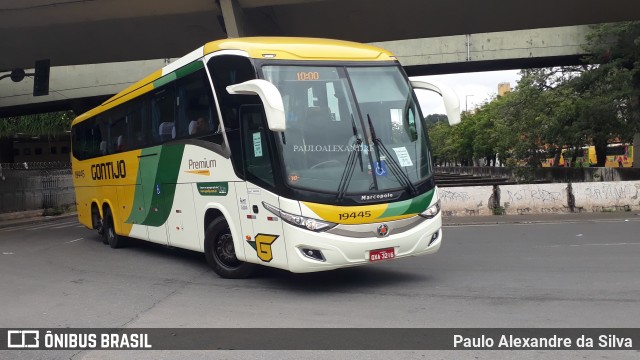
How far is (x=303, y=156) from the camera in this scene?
751cm

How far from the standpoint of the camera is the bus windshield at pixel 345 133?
24.6ft

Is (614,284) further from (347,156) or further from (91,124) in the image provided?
(91,124)

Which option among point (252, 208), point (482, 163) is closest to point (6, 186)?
point (252, 208)

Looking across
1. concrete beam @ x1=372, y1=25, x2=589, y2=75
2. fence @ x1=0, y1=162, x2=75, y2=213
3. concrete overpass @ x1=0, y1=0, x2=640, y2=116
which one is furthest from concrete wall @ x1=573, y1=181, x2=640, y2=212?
fence @ x1=0, y1=162, x2=75, y2=213

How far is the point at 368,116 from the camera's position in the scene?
308 inches

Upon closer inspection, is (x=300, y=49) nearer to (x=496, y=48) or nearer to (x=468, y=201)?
(x=468, y=201)

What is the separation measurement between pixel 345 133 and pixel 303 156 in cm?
65

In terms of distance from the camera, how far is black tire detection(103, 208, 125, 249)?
13.7 meters

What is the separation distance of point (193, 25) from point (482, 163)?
72.7 meters

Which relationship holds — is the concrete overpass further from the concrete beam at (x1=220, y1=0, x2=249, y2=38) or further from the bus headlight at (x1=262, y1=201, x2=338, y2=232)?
the bus headlight at (x1=262, y1=201, x2=338, y2=232)

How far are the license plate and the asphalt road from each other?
1.74 ft

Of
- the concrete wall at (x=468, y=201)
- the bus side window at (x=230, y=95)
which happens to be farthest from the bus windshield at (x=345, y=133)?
the concrete wall at (x=468, y=201)

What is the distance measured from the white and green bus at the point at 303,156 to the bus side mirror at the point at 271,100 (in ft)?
0.05

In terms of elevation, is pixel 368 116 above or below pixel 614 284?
above
